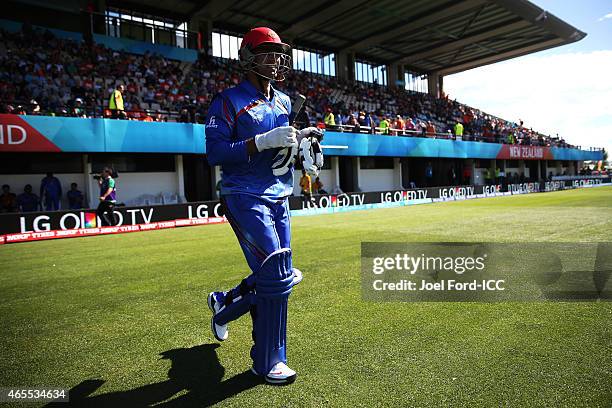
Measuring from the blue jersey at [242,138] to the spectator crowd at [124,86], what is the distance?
7474 millimetres

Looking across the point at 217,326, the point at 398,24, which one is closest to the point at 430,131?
the point at 398,24

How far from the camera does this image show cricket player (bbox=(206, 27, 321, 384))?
2562 millimetres

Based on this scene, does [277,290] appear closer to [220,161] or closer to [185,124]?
[220,161]

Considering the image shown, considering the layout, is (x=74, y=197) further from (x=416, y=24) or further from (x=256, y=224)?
(x=416, y=24)

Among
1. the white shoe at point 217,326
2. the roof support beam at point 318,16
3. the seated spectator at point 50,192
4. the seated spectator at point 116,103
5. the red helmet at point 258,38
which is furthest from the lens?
the roof support beam at point 318,16

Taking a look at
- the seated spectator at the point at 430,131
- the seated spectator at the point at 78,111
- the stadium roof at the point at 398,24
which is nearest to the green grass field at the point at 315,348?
the seated spectator at the point at 78,111

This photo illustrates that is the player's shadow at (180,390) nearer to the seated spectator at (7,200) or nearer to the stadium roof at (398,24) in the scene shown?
the seated spectator at (7,200)

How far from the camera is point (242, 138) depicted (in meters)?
2.70

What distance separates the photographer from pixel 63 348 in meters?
3.23

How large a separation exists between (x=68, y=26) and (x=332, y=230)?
21.7 meters

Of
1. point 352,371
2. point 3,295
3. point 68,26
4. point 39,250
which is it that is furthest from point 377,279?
point 68,26

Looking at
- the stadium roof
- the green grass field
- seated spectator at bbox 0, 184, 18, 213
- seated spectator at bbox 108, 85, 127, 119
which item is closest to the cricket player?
the green grass field

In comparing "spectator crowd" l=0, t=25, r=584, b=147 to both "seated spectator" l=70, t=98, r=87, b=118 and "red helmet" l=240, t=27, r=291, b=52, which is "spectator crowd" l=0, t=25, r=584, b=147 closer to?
"seated spectator" l=70, t=98, r=87, b=118

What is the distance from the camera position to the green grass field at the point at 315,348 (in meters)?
2.35
